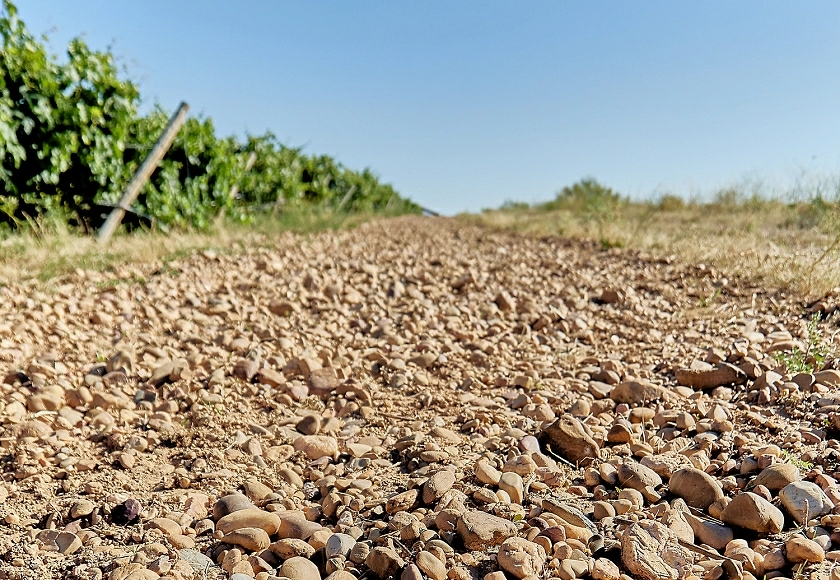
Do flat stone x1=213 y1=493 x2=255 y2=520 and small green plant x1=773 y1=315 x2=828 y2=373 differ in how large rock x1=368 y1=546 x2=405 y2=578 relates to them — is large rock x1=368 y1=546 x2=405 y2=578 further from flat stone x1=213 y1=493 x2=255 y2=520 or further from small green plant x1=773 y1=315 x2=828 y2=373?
small green plant x1=773 y1=315 x2=828 y2=373

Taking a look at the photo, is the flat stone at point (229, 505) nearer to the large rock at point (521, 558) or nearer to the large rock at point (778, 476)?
the large rock at point (521, 558)

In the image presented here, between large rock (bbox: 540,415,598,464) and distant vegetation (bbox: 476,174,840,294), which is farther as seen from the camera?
distant vegetation (bbox: 476,174,840,294)

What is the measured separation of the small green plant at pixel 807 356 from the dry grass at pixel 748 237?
4.39ft

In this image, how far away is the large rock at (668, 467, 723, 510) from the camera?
1.92 metres

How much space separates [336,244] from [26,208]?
3.49 m

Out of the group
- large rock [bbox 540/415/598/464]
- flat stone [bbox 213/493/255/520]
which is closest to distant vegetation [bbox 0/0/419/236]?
flat stone [bbox 213/493/255/520]

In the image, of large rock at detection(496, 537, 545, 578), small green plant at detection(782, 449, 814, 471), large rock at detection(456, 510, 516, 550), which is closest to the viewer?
large rock at detection(496, 537, 545, 578)

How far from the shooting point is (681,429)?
251 cm

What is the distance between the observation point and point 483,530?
68.3 inches

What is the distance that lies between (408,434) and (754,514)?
130cm

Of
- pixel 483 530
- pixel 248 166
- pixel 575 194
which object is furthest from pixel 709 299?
pixel 575 194

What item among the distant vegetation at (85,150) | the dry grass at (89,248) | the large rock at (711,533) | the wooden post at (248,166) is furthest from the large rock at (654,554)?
the wooden post at (248,166)

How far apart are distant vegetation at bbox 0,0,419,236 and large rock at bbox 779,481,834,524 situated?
6513 mm

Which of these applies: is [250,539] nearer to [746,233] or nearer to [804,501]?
[804,501]
